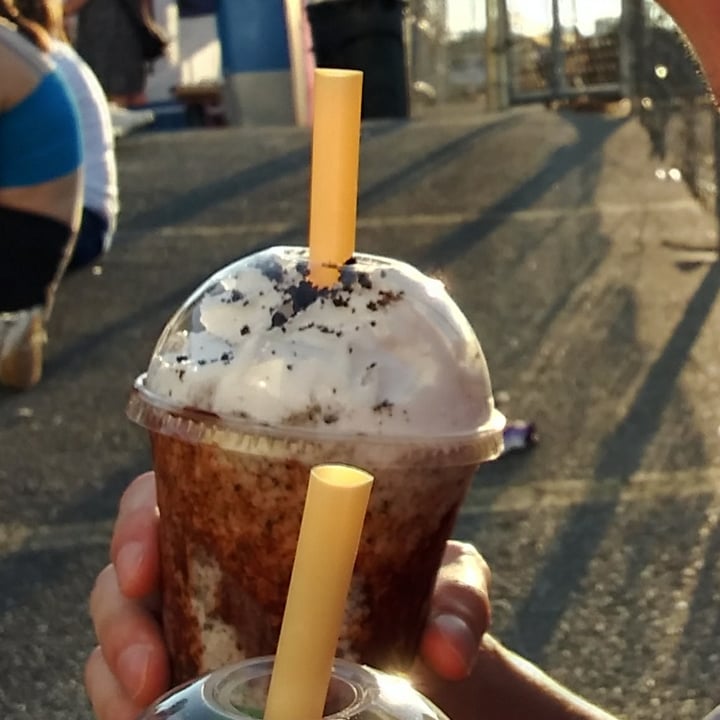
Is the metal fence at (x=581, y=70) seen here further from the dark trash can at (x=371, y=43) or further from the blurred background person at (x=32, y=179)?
the blurred background person at (x=32, y=179)

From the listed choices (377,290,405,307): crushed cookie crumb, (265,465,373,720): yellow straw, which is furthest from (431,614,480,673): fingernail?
(265,465,373,720): yellow straw

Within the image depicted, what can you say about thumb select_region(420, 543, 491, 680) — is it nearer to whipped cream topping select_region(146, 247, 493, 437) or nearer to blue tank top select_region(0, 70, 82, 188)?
whipped cream topping select_region(146, 247, 493, 437)

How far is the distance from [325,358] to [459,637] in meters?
0.33

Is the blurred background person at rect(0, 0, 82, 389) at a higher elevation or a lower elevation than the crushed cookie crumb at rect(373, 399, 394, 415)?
lower

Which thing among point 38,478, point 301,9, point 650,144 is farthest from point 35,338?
point 301,9

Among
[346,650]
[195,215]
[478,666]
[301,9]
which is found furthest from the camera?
[301,9]

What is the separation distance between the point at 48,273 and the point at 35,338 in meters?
0.36

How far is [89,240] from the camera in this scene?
18.0 feet

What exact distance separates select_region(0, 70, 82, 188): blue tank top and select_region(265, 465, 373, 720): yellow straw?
4016 mm

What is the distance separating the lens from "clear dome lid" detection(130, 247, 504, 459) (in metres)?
1.10

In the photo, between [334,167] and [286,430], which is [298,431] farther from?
[334,167]

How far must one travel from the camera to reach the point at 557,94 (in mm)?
10695

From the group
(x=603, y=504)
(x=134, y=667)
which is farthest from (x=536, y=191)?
(x=134, y=667)

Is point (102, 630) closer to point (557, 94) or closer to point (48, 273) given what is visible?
point (48, 273)
